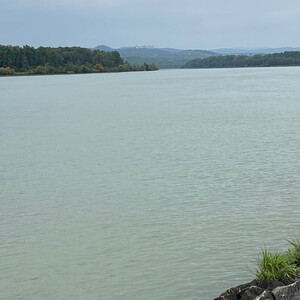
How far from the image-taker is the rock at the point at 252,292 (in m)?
6.87

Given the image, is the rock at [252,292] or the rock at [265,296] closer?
the rock at [265,296]

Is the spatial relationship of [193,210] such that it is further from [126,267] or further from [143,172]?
[143,172]

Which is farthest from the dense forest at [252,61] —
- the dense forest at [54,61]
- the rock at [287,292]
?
the rock at [287,292]

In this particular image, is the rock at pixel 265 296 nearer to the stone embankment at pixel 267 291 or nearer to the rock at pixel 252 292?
the stone embankment at pixel 267 291

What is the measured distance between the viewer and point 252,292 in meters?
6.98

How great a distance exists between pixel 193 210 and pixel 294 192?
2.62 meters

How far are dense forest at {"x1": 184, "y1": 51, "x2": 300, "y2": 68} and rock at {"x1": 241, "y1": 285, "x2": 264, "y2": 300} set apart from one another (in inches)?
6654

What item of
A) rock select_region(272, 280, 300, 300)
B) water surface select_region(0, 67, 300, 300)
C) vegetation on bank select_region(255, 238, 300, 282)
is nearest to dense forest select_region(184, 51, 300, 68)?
water surface select_region(0, 67, 300, 300)

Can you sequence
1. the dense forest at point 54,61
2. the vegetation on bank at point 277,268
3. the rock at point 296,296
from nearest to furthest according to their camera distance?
the rock at point 296,296 → the vegetation on bank at point 277,268 → the dense forest at point 54,61

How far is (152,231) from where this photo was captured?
11117mm

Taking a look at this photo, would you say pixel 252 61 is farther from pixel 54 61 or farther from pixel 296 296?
pixel 296 296

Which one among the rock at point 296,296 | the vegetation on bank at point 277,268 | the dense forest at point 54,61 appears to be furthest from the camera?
the dense forest at point 54,61

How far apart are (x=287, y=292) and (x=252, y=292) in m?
0.47

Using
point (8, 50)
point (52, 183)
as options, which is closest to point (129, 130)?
point (52, 183)
